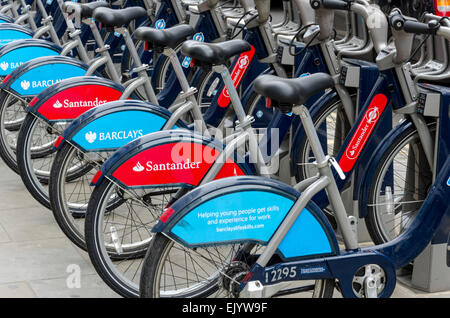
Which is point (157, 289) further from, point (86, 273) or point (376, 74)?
point (376, 74)

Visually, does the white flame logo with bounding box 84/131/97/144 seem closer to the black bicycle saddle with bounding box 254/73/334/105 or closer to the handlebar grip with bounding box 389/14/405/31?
the black bicycle saddle with bounding box 254/73/334/105

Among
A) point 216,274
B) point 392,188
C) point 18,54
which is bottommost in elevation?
point 392,188

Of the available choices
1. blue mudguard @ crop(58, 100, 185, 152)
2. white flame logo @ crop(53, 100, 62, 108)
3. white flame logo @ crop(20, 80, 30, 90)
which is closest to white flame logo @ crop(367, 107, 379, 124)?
blue mudguard @ crop(58, 100, 185, 152)

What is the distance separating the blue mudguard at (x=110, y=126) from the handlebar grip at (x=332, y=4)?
3.33 feet

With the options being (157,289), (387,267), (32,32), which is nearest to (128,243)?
(157,289)

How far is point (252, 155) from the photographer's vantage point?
403cm

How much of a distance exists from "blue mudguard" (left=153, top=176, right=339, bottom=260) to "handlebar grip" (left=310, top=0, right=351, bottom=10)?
1.44 m

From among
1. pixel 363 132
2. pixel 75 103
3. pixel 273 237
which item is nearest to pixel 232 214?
pixel 273 237

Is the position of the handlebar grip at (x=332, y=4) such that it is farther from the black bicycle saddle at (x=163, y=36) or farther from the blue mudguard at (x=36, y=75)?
the blue mudguard at (x=36, y=75)

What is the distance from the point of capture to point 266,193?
136 inches

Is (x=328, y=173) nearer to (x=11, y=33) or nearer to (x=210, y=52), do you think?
(x=210, y=52)

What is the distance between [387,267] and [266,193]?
694 millimetres

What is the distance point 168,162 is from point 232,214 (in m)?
0.82

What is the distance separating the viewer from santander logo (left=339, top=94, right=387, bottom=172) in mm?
4504
